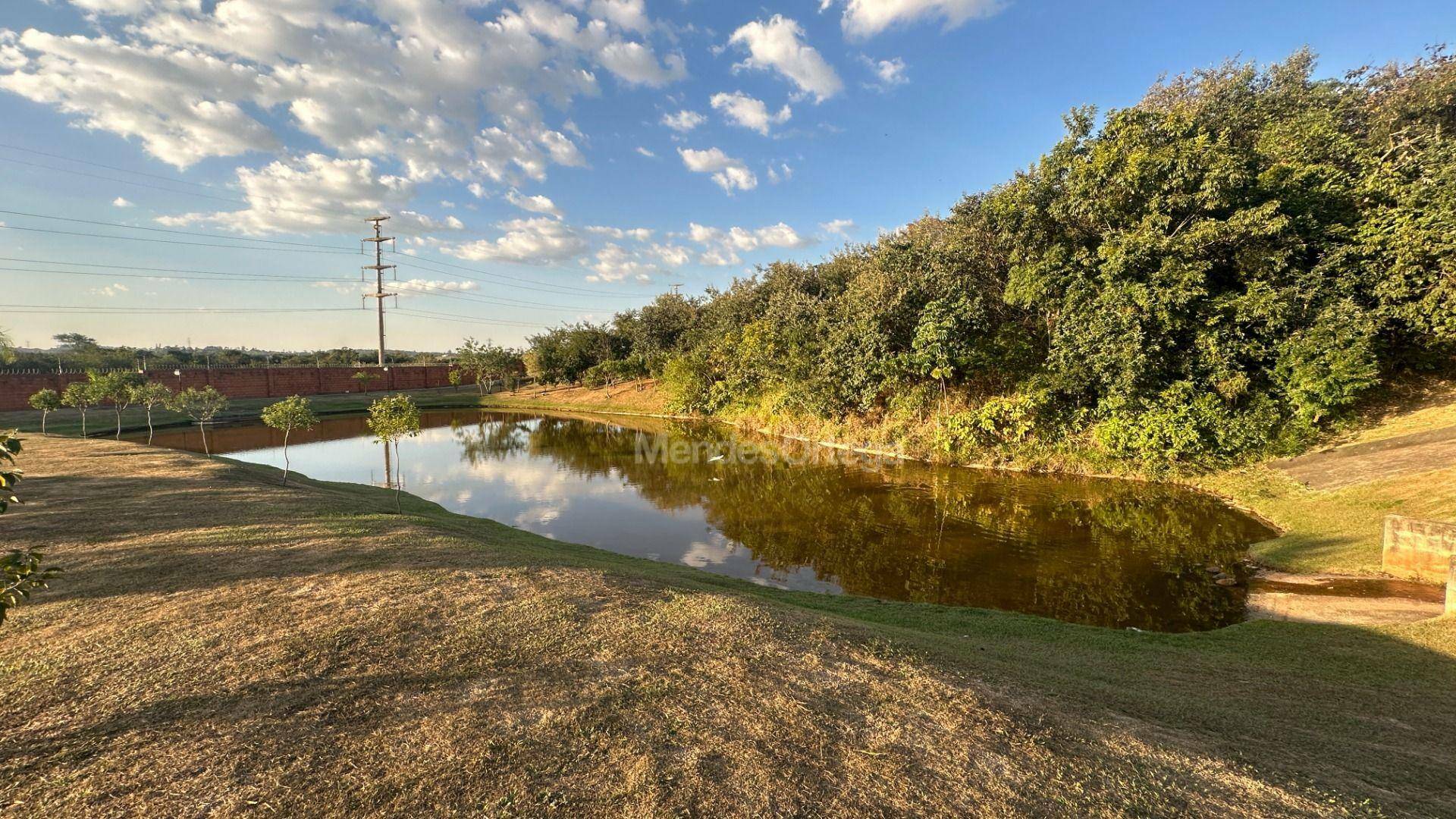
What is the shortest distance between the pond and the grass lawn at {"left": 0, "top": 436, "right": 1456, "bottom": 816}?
2.98 metres

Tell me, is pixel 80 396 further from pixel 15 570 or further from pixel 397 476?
pixel 15 570

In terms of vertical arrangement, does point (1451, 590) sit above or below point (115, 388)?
below

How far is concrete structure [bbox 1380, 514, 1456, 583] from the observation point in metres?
9.50

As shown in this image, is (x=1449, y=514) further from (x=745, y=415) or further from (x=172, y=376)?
(x=172, y=376)

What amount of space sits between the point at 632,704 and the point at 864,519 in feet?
45.5

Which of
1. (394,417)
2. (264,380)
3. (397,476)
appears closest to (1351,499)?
(394,417)

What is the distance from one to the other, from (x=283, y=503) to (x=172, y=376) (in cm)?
5160

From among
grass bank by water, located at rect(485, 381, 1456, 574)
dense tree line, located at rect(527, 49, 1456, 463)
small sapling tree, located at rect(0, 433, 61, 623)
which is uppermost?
dense tree line, located at rect(527, 49, 1456, 463)

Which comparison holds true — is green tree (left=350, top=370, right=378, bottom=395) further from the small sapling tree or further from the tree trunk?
the small sapling tree

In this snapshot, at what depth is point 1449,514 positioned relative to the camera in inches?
436

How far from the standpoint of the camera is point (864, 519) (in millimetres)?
17484

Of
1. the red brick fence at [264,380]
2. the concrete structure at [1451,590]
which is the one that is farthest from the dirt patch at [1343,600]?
the red brick fence at [264,380]

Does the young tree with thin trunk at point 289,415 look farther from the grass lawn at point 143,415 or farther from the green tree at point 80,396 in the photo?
the green tree at point 80,396

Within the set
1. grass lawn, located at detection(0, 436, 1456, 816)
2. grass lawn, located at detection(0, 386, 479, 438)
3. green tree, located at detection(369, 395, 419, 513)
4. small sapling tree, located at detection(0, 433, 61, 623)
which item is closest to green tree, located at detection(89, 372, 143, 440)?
grass lawn, located at detection(0, 386, 479, 438)
